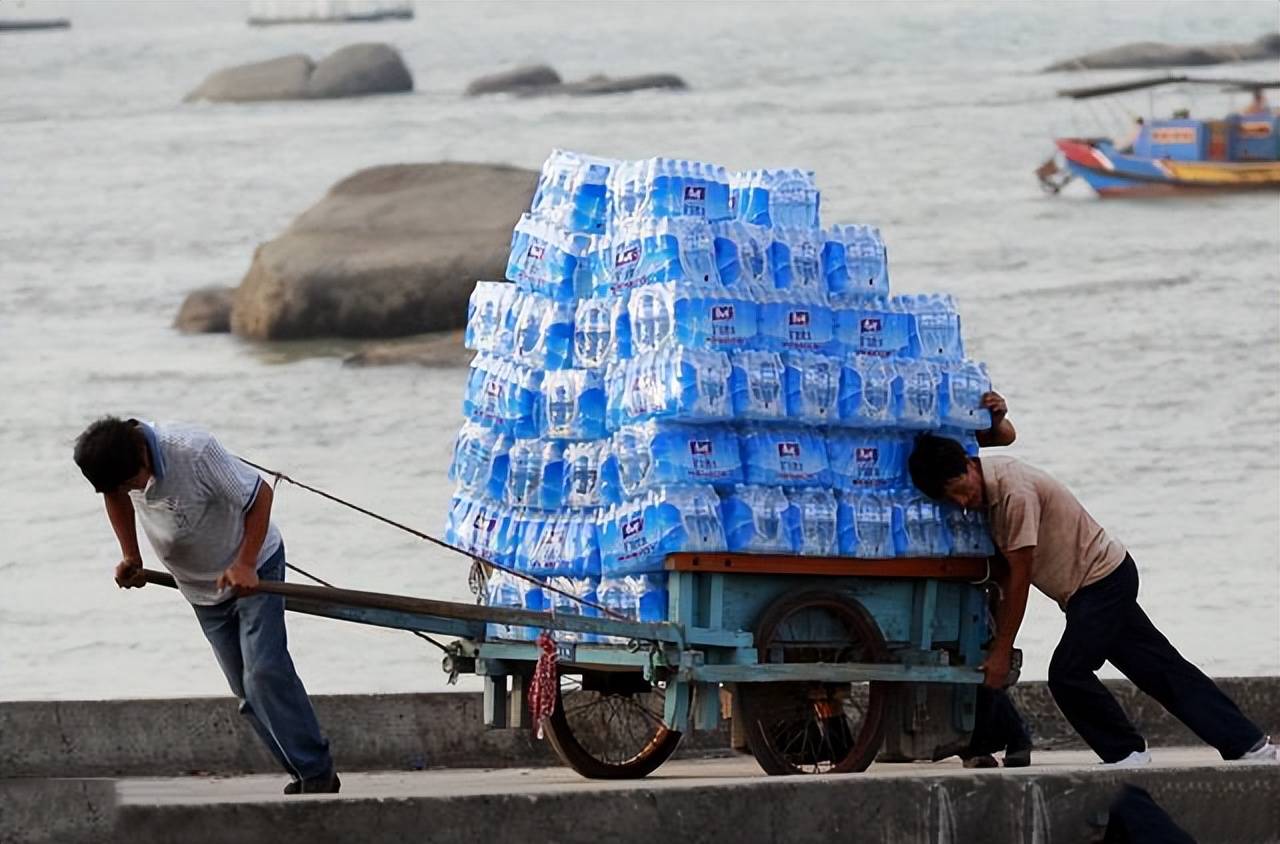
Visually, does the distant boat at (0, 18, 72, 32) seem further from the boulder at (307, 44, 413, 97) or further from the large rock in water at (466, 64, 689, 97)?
the large rock in water at (466, 64, 689, 97)

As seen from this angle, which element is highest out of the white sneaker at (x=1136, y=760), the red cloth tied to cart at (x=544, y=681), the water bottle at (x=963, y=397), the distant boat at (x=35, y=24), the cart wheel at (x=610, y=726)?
the water bottle at (x=963, y=397)

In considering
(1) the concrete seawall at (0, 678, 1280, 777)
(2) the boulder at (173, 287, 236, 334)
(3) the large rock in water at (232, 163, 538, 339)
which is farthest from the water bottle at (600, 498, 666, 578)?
(2) the boulder at (173, 287, 236, 334)

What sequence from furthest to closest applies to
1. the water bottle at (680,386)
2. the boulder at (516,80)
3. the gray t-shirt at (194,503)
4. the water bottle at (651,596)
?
the boulder at (516,80) → the water bottle at (651,596) → the water bottle at (680,386) → the gray t-shirt at (194,503)

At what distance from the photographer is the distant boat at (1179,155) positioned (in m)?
18.9

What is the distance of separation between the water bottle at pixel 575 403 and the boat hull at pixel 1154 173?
12.8 meters

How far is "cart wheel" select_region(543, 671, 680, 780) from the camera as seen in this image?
285 inches

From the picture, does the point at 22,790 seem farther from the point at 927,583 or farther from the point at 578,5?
the point at 578,5

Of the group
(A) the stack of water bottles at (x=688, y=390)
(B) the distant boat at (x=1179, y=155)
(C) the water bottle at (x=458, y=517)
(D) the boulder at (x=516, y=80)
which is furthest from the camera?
(D) the boulder at (x=516, y=80)

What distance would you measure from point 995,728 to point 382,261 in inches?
469

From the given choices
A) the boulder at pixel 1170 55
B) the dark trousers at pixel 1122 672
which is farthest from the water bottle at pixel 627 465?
the boulder at pixel 1170 55

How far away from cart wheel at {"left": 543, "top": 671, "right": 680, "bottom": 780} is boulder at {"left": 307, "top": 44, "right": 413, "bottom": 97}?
12.2 m

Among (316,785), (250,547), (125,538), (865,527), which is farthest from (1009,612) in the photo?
(125,538)

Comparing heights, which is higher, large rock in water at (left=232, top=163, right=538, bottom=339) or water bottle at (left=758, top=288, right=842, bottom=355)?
water bottle at (left=758, top=288, right=842, bottom=355)

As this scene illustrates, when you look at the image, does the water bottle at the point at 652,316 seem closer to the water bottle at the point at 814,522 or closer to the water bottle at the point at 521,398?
the water bottle at the point at 521,398
